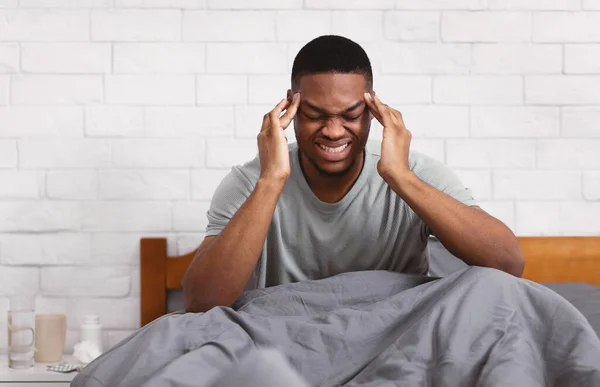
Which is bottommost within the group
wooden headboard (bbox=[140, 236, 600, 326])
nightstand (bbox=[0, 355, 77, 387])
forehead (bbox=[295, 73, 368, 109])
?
nightstand (bbox=[0, 355, 77, 387])

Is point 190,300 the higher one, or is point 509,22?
point 509,22

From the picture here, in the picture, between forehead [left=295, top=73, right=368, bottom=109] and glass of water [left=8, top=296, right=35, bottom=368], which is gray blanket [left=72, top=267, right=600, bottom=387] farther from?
glass of water [left=8, top=296, right=35, bottom=368]

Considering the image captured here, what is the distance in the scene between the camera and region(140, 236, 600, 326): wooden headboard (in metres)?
2.37

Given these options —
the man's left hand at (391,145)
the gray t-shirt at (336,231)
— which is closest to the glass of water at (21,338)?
the gray t-shirt at (336,231)

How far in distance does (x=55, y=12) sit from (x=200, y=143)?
0.61m

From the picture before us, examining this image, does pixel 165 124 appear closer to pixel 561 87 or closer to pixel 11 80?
pixel 11 80

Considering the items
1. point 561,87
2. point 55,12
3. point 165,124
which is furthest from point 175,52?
point 561,87

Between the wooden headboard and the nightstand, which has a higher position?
the wooden headboard

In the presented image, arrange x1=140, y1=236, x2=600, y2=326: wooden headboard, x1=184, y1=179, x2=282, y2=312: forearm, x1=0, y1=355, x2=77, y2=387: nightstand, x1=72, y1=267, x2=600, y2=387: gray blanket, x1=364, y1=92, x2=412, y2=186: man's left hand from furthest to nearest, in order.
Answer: x1=140, y1=236, x2=600, y2=326: wooden headboard
x1=0, y1=355, x2=77, y2=387: nightstand
x1=364, y1=92, x2=412, y2=186: man's left hand
x1=184, y1=179, x2=282, y2=312: forearm
x1=72, y1=267, x2=600, y2=387: gray blanket

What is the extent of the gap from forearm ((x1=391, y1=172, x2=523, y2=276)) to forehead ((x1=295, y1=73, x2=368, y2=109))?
23 centimetres

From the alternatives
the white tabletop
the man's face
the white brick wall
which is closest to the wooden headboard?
the white brick wall

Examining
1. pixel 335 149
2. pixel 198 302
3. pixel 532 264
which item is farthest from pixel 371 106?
pixel 532 264

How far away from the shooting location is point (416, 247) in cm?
187

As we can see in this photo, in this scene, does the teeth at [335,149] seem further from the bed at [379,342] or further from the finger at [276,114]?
the bed at [379,342]
